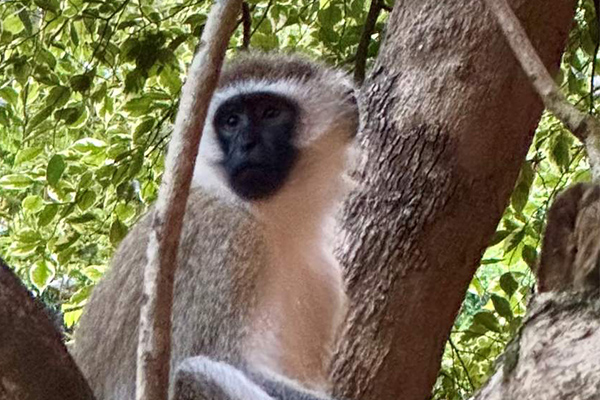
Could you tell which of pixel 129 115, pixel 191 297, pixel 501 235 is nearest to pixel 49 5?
pixel 129 115

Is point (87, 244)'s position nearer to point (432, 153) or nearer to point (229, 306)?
point (229, 306)

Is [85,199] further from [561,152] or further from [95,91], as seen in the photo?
[561,152]

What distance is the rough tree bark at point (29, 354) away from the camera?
1588 millimetres

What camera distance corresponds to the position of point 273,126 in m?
2.91

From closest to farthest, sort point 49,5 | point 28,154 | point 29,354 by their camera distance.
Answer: point 29,354, point 49,5, point 28,154

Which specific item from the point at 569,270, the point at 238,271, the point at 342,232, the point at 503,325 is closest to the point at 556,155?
the point at 503,325

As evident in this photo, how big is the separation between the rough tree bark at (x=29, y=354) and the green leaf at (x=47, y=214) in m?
1.97

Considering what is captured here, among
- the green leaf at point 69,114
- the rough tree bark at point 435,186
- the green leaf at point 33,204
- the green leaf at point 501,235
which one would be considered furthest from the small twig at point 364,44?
the green leaf at point 33,204

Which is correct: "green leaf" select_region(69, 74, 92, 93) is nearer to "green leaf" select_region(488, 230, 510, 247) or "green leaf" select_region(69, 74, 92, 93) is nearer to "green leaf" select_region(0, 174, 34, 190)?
"green leaf" select_region(0, 174, 34, 190)

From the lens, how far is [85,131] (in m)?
4.36

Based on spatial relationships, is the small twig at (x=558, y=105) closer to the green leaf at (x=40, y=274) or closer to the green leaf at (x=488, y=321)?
the green leaf at (x=488, y=321)

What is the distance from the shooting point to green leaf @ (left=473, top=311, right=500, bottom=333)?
331 centimetres

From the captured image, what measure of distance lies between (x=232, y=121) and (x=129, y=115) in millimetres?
804

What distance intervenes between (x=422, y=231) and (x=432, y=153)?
19 cm
